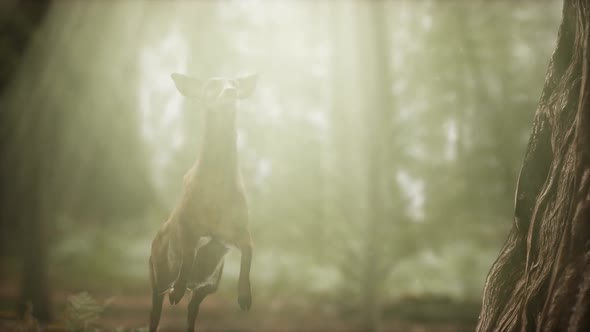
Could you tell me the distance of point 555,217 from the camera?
1.78 metres

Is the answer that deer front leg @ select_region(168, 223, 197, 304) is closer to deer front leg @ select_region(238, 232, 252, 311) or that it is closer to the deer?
the deer

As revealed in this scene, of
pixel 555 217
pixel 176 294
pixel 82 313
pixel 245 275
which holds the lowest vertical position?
pixel 82 313

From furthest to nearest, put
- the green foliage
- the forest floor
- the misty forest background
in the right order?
the forest floor → the misty forest background → the green foliage

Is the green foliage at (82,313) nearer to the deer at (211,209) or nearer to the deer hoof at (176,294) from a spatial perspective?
the deer at (211,209)

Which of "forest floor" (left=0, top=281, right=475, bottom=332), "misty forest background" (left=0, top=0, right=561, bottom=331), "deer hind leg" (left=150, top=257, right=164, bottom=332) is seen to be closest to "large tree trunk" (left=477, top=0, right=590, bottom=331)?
"deer hind leg" (left=150, top=257, right=164, bottom=332)

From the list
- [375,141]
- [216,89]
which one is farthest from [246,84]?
[375,141]

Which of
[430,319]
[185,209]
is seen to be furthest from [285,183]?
[185,209]

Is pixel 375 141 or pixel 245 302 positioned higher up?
pixel 375 141

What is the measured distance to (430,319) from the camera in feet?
25.4

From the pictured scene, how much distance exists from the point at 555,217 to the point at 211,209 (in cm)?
148

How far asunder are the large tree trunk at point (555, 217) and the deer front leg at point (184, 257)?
1453 millimetres

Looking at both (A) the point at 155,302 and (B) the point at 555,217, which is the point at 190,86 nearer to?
(A) the point at 155,302

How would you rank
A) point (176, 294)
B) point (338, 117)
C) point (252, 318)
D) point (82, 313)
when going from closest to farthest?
point (176, 294) < point (82, 313) < point (252, 318) < point (338, 117)

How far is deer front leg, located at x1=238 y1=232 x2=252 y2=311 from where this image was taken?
5.75 feet
